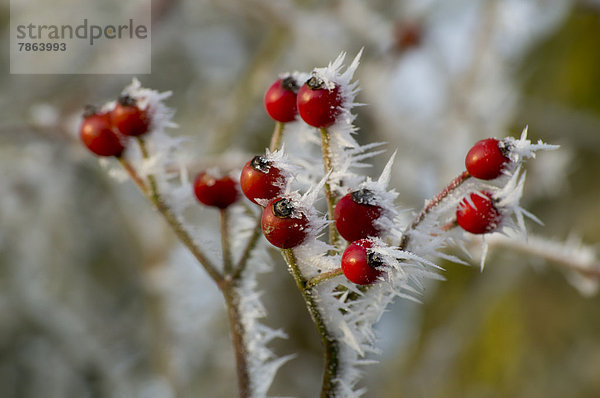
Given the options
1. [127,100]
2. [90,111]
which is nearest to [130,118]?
[127,100]

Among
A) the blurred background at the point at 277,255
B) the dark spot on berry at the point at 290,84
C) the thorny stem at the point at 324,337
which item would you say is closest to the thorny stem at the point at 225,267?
the thorny stem at the point at 324,337

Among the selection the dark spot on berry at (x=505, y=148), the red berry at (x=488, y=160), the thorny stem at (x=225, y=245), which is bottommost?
the thorny stem at (x=225, y=245)

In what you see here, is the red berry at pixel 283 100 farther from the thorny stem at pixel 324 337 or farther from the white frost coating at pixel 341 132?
the thorny stem at pixel 324 337

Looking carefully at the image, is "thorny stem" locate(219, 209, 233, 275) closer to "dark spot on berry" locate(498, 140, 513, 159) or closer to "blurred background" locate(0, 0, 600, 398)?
"dark spot on berry" locate(498, 140, 513, 159)

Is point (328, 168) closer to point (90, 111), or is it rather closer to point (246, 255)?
point (246, 255)

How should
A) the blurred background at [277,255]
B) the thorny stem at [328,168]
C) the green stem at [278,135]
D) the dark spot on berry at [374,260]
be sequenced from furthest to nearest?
the blurred background at [277,255] < the green stem at [278,135] < the thorny stem at [328,168] < the dark spot on berry at [374,260]

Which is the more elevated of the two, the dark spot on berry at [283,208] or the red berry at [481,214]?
the dark spot on berry at [283,208]
